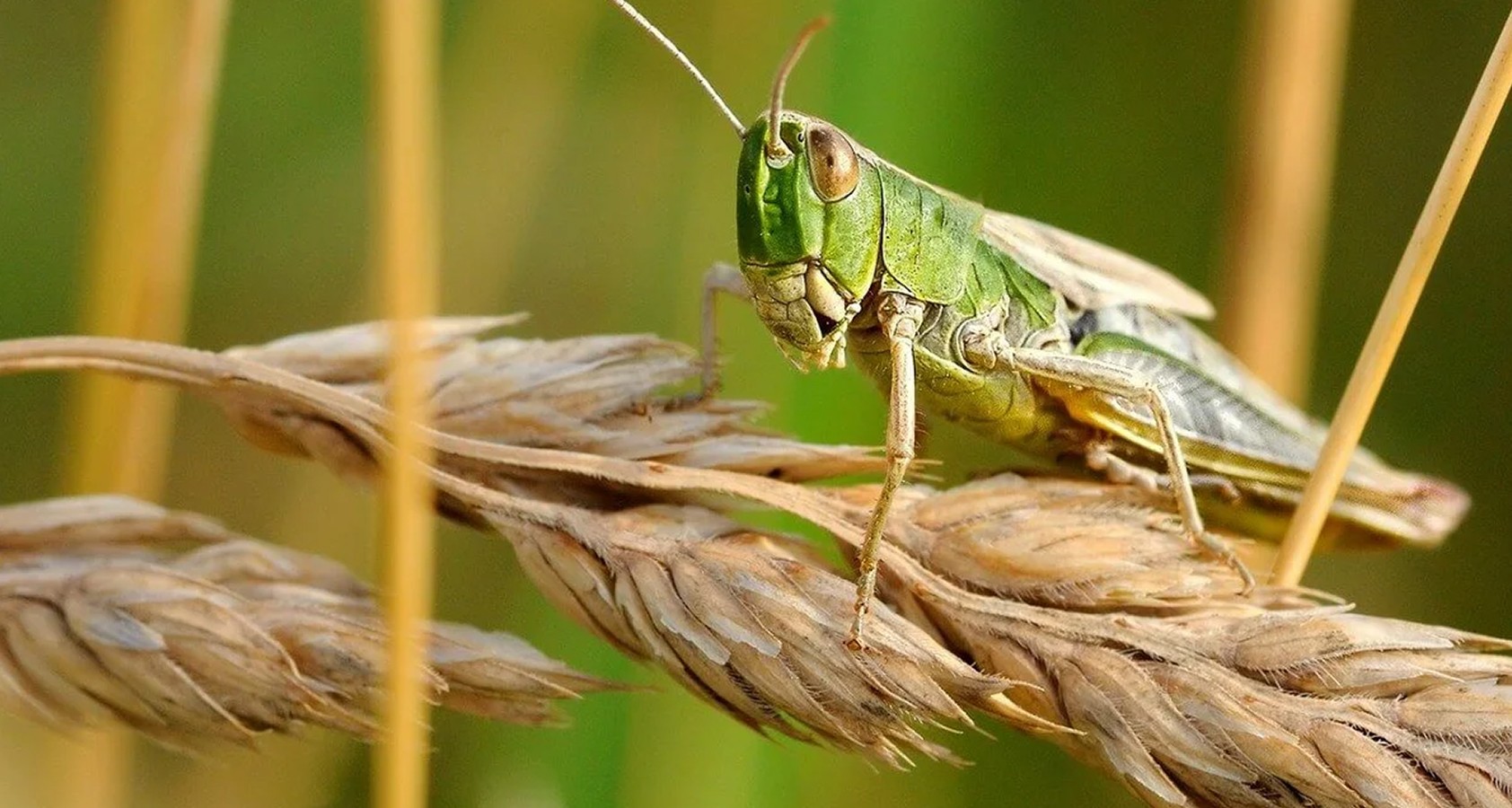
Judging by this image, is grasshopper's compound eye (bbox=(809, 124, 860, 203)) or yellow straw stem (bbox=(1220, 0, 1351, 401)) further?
yellow straw stem (bbox=(1220, 0, 1351, 401))

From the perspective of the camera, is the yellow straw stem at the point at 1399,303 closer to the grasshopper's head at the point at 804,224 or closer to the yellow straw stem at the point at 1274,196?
the grasshopper's head at the point at 804,224

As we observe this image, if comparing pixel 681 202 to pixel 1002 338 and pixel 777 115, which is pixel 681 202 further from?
pixel 777 115

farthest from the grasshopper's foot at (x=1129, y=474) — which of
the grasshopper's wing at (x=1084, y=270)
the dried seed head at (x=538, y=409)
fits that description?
the dried seed head at (x=538, y=409)

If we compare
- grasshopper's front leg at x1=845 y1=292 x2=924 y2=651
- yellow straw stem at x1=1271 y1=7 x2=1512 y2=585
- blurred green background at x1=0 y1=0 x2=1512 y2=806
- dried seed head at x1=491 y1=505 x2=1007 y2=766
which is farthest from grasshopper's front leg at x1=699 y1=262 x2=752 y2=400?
yellow straw stem at x1=1271 y1=7 x2=1512 y2=585

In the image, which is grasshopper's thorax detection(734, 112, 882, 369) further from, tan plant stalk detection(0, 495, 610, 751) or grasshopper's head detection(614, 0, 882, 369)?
tan plant stalk detection(0, 495, 610, 751)

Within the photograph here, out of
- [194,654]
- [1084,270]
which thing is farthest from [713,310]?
[194,654]
